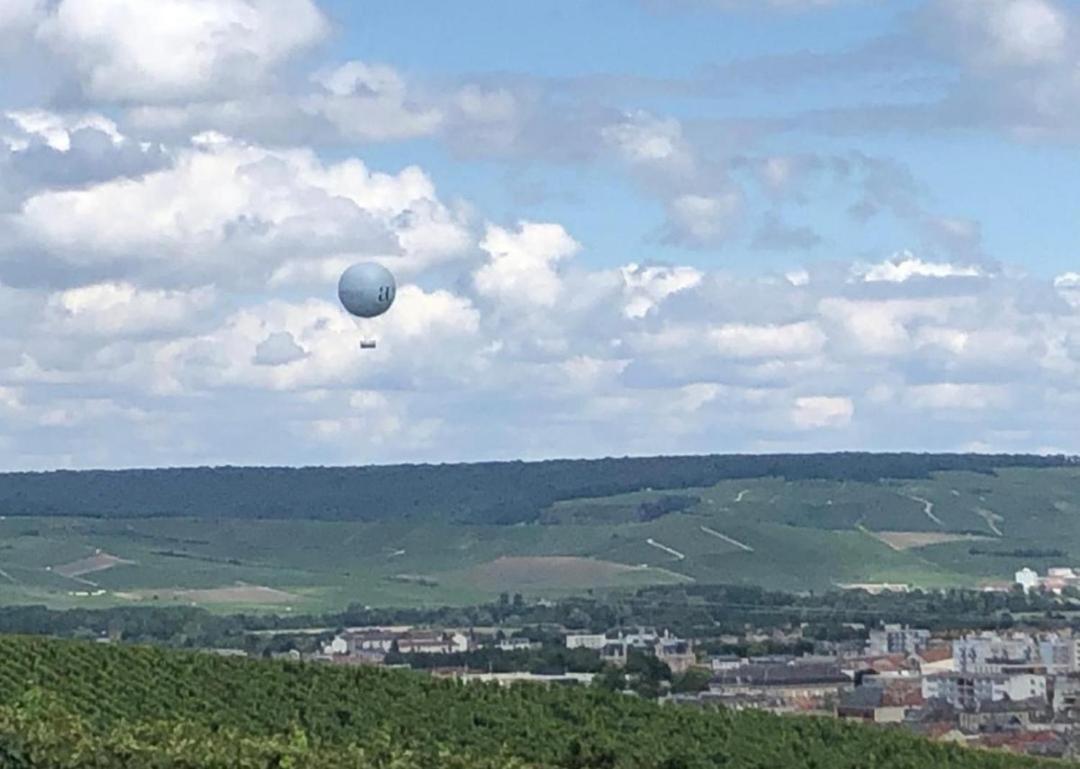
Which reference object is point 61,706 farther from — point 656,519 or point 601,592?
point 656,519

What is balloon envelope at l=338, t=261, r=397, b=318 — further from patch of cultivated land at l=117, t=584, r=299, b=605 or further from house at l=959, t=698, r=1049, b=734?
patch of cultivated land at l=117, t=584, r=299, b=605

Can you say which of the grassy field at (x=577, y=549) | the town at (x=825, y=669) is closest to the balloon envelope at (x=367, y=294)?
the town at (x=825, y=669)

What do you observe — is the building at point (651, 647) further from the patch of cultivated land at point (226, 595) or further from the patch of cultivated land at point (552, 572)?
the patch of cultivated land at point (552, 572)

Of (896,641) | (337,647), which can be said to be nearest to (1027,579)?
(896,641)

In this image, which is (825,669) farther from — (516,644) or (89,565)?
(89,565)

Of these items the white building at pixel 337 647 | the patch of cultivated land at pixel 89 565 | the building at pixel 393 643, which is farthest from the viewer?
the patch of cultivated land at pixel 89 565

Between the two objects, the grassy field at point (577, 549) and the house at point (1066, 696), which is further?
the grassy field at point (577, 549)
